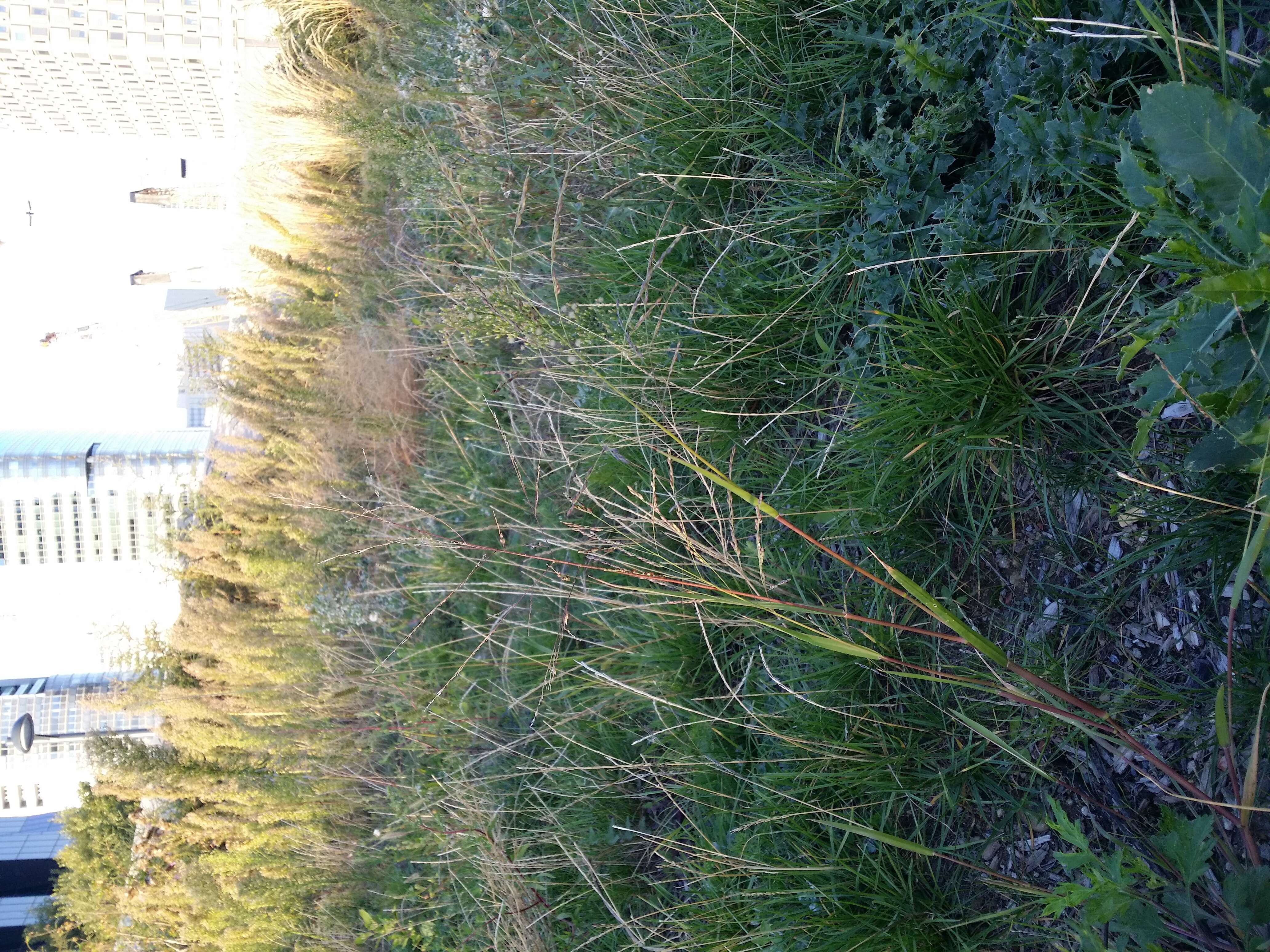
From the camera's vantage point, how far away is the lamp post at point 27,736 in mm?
19266

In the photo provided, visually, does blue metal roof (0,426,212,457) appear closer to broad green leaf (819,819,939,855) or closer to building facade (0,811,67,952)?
building facade (0,811,67,952)

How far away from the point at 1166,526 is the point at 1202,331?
504 millimetres

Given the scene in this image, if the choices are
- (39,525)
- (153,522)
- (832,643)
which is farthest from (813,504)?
(39,525)

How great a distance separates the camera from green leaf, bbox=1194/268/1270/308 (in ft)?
2.89

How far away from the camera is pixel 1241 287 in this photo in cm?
89

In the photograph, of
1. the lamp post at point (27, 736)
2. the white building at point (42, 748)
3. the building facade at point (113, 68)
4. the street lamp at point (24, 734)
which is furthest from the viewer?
the white building at point (42, 748)

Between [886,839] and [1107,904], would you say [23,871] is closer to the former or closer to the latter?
[886,839]

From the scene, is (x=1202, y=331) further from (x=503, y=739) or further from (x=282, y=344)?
(x=282, y=344)

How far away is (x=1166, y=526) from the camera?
4.49 feet

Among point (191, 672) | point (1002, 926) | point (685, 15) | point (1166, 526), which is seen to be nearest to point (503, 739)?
point (1002, 926)

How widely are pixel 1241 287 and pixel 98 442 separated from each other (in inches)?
1316

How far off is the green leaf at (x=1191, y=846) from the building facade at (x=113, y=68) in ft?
63.1

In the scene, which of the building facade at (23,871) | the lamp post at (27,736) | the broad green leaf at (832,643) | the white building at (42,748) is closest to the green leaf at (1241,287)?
the broad green leaf at (832,643)

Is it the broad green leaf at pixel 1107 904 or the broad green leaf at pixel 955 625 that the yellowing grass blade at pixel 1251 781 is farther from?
the broad green leaf at pixel 955 625
